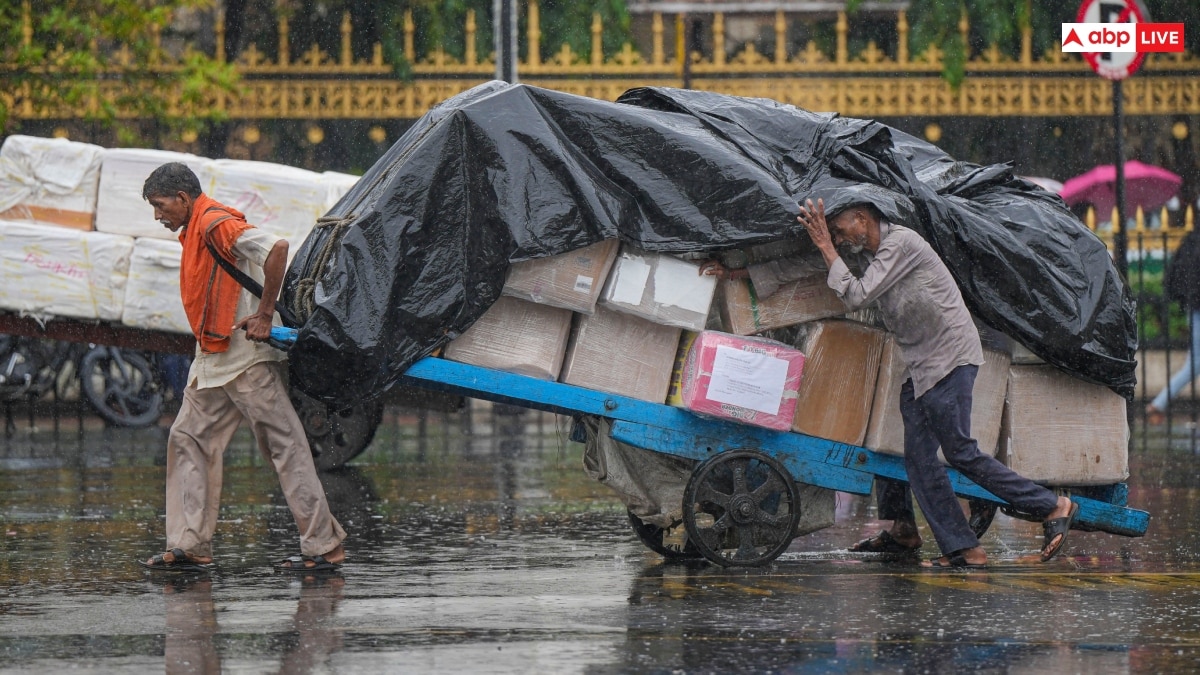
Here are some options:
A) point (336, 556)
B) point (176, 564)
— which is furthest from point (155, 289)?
point (336, 556)

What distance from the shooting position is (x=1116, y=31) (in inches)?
514

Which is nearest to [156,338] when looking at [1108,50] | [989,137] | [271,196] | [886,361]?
[271,196]

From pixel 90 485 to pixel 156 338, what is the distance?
3.71 ft

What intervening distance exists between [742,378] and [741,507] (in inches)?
21.6

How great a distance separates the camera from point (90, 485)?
33.8ft

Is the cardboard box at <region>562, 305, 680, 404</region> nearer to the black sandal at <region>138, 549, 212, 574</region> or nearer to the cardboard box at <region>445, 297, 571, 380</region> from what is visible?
the cardboard box at <region>445, 297, 571, 380</region>

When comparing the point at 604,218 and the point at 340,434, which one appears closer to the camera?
the point at 604,218

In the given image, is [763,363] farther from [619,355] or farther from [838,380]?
[619,355]

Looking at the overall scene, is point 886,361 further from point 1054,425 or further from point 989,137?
point 989,137

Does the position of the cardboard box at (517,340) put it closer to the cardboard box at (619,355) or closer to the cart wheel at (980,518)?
the cardboard box at (619,355)

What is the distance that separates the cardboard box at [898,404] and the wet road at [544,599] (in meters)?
0.54

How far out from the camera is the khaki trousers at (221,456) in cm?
695

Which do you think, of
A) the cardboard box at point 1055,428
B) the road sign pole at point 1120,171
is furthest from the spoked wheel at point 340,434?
the road sign pole at point 1120,171

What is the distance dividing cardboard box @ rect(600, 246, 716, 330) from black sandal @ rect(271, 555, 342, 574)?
5.25 ft
